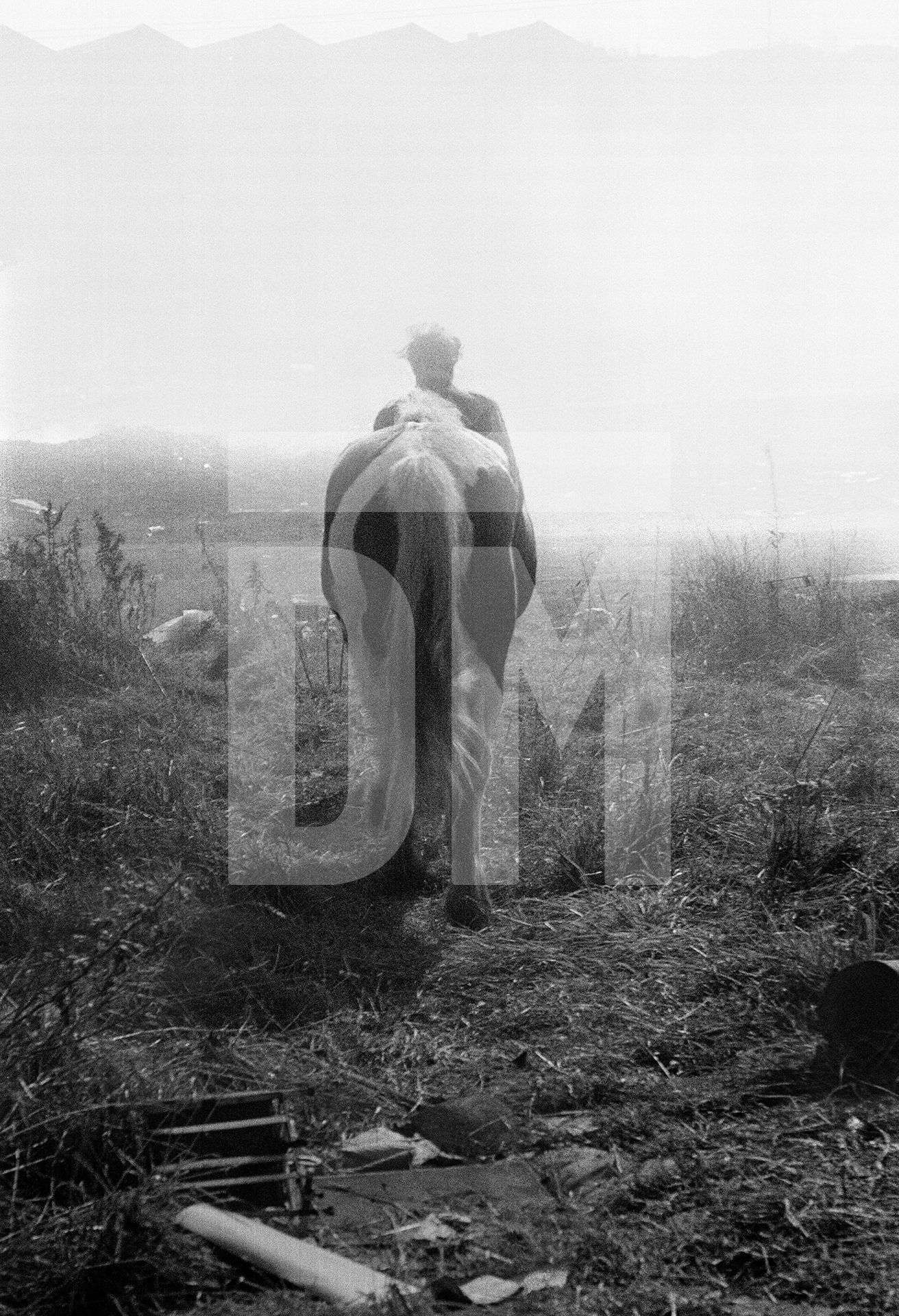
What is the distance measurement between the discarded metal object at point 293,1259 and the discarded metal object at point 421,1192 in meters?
0.17

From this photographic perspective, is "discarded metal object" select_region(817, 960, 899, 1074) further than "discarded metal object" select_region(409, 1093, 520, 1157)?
Yes

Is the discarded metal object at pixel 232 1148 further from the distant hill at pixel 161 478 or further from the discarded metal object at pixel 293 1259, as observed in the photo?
the distant hill at pixel 161 478

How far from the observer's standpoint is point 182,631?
7512mm

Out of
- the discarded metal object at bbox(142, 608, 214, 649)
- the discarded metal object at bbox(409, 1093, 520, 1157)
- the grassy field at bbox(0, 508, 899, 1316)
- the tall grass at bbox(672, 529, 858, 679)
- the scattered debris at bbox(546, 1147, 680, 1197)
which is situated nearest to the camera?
the grassy field at bbox(0, 508, 899, 1316)

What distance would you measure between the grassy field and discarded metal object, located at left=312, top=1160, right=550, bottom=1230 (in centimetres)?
6

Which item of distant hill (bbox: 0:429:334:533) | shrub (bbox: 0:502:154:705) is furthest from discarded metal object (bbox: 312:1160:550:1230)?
distant hill (bbox: 0:429:334:533)

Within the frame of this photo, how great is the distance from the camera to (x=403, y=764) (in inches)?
164

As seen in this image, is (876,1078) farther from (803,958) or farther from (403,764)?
(403,764)

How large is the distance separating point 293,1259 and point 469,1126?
0.74 metres

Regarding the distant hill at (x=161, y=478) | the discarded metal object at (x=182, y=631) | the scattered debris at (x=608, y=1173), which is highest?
the distant hill at (x=161, y=478)

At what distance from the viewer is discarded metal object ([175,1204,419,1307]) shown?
80.4 inches

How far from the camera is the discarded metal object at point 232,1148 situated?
7.72 feet

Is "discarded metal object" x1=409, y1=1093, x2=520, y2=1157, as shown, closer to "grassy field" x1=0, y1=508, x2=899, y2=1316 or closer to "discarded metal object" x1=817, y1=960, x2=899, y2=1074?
"grassy field" x1=0, y1=508, x2=899, y2=1316

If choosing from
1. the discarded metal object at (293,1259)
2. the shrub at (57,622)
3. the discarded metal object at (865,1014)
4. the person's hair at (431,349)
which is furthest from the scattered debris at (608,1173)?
the shrub at (57,622)
